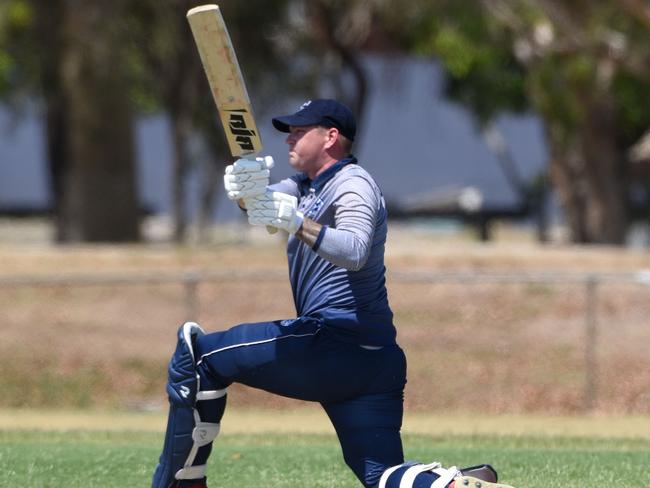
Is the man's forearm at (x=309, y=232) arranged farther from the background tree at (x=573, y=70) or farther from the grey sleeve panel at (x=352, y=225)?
the background tree at (x=573, y=70)

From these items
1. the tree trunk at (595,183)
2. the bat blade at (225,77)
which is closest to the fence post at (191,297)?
the bat blade at (225,77)

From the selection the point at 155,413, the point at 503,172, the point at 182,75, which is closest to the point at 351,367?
the point at 155,413

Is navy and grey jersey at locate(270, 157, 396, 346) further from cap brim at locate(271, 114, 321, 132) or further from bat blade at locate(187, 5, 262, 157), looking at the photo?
bat blade at locate(187, 5, 262, 157)

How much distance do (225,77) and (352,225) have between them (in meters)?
0.78

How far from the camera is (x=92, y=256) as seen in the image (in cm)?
1830

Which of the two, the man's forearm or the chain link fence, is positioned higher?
the man's forearm

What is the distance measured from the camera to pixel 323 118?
20.8 feet

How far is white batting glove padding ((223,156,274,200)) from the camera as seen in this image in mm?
5926

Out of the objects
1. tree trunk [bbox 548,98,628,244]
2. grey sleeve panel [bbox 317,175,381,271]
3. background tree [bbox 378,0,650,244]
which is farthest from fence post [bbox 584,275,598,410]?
tree trunk [bbox 548,98,628,244]

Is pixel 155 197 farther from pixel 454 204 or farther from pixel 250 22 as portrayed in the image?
pixel 250 22

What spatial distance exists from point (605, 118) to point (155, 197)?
28596 millimetres

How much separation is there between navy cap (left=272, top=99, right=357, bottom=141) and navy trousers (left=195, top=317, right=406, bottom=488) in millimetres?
816

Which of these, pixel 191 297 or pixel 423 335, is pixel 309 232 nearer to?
pixel 191 297

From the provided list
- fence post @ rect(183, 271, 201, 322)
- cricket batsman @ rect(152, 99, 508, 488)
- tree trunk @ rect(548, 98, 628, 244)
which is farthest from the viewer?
tree trunk @ rect(548, 98, 628, 244)
